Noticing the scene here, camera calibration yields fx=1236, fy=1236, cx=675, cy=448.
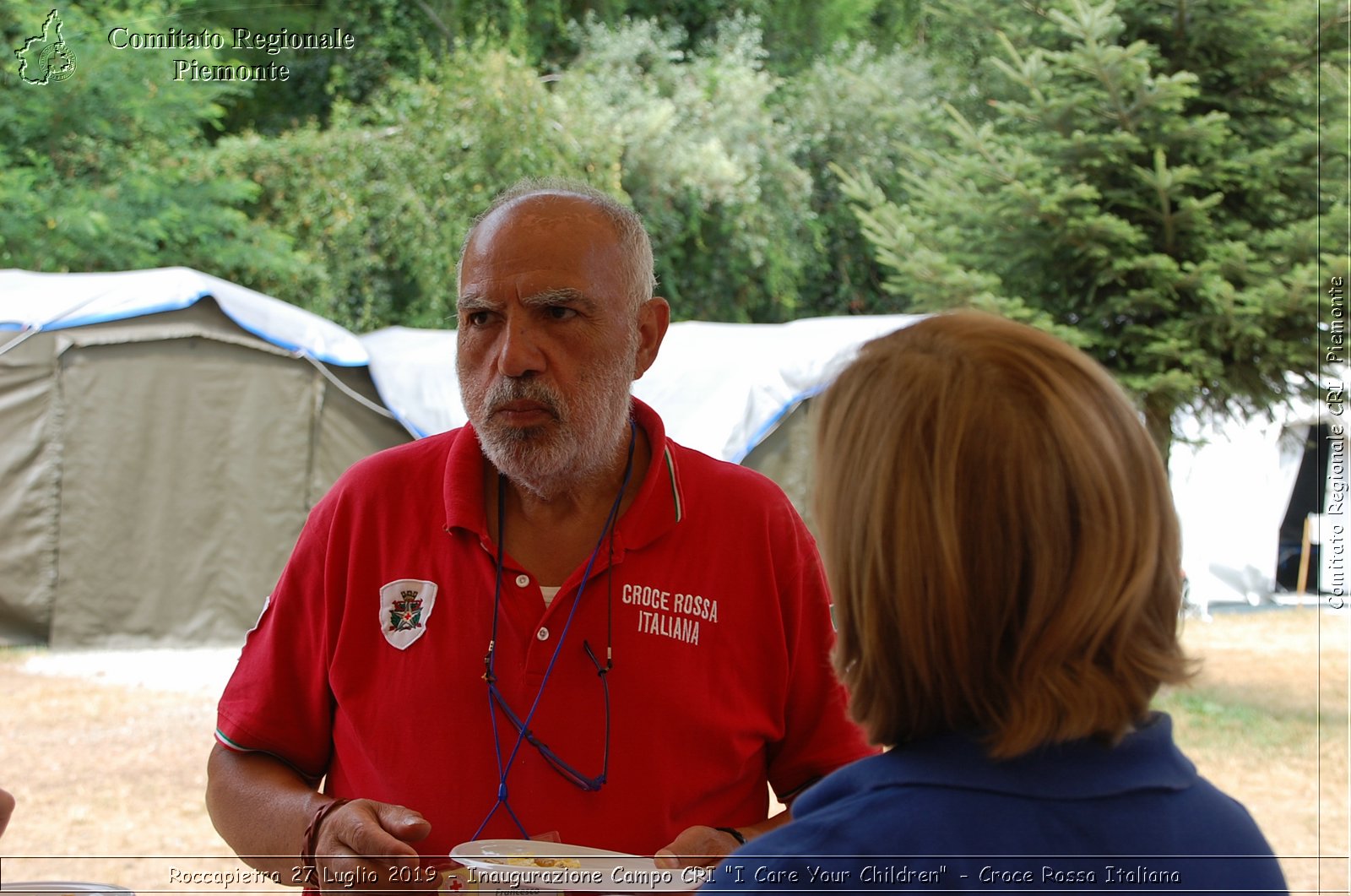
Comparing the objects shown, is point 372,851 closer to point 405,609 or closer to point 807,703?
point 405,609

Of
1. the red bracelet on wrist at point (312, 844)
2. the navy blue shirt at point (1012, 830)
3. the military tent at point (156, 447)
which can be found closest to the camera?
the navy blue shirt at point (1012, 830)

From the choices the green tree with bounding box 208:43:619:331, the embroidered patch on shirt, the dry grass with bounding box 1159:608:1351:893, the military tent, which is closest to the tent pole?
the dry grass with bounding box 1159:608:1351:893

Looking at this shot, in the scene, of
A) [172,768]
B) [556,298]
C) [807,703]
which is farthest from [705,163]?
[807,703]

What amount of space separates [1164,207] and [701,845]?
7338 mm

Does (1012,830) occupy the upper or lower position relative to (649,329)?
lower

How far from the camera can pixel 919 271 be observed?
8.45 metres

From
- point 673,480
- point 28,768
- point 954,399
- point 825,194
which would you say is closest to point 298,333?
point 28,768

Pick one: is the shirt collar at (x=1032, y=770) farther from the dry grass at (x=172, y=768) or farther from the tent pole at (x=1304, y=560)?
the tent pole at (x=1304, y=560)

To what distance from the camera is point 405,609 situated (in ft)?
5.51

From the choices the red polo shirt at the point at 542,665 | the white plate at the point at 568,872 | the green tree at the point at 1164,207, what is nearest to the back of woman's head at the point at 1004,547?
the white plate at the point at 568,872

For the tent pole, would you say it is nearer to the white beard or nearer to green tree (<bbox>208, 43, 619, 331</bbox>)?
green tree (<bbox>208, 43, 619, 331</bbox>)

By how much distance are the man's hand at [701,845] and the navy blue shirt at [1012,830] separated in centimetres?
59

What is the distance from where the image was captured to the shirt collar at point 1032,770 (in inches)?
35.6

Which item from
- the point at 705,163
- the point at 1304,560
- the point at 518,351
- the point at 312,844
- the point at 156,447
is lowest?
the point at 1304,560
